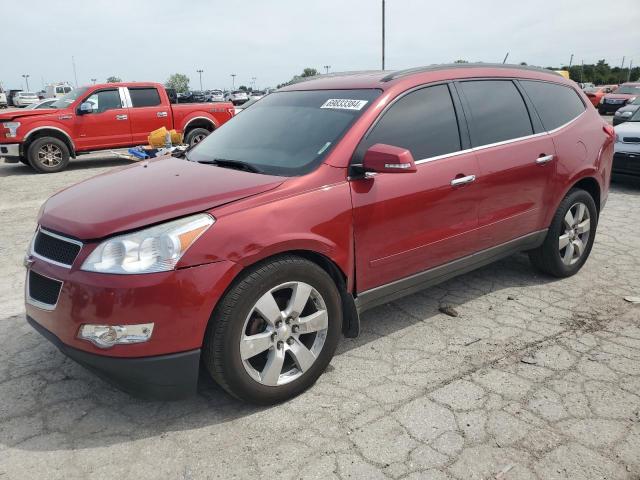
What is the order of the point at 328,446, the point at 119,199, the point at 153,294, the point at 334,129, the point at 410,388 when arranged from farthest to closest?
the point at 334,129 < the point at 410,388 < the point at 119,199 < the point at 328,446 < the point at 153,294

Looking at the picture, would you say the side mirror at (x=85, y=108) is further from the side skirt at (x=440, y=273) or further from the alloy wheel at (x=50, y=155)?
the side skirt at (x=440, y=273)

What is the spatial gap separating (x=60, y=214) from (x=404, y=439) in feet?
6.86

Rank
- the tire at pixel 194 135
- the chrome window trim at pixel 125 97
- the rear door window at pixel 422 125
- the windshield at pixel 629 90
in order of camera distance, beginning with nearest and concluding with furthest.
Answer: the rear door window at pixel 422 125
the chrome window trim at pixel 125 97
the tire at pixel 194 135
the windshield at pixel 629 90

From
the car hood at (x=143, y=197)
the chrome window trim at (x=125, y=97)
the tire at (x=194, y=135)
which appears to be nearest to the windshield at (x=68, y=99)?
the chrome window trim at (x=125, y=97)

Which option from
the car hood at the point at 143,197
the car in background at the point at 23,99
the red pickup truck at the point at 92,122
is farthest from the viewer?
the car in background at the point at 23,99

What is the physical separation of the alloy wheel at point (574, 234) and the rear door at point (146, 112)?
970cm

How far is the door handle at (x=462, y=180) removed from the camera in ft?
11.0

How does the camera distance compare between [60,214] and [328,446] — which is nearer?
[328,446]

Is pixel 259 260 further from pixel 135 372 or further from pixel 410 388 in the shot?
pixel 410 388

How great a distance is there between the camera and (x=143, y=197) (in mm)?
2664

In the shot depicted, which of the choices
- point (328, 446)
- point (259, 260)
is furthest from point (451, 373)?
point (259, 260)

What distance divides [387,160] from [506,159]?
1371 mm

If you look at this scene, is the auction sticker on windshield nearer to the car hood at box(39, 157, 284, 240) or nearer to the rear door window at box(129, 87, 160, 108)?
the car hood at box(39, 157, 284, 240)

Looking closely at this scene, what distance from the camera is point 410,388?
290cm
